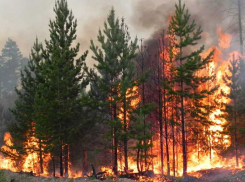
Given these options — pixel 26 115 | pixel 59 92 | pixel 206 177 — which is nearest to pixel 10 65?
pixel 26 115

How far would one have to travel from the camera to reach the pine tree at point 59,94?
21172mm

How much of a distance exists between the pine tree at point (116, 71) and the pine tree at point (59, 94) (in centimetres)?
234

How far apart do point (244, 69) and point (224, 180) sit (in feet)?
37.2

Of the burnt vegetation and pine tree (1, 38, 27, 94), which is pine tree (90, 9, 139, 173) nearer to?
the burnt vegetation

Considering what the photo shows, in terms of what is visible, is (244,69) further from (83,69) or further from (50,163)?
(50,163)

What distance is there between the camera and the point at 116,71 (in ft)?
74.8

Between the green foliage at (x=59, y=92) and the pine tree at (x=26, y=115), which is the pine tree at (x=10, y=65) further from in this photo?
the green foliage at (x=59, y=92)

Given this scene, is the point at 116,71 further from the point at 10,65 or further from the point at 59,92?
the point at 10,65

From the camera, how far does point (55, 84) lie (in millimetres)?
21781

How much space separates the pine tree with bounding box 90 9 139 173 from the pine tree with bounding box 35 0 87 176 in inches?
92.1

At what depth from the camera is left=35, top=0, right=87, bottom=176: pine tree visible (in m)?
21.2

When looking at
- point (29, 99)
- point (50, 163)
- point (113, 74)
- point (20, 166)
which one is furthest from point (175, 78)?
point (20, 166)

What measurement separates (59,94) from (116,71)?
5140 mm

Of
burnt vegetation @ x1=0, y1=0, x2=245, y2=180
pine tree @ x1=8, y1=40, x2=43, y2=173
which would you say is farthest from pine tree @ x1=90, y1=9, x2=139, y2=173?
pine tree @ x1=8, y1=40, x2=43, y2=173
